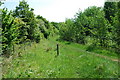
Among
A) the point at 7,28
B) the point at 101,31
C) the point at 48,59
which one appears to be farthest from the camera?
the point at 101,31

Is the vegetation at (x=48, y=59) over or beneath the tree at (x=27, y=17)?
beneath

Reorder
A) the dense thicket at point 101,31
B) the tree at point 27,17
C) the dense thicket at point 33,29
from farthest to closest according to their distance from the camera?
the tree at point 27,17 < the dense thicket at point 101,31 < the dense thicket at point 33,29

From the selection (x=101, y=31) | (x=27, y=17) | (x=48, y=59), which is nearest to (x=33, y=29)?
(x=27, y=17)

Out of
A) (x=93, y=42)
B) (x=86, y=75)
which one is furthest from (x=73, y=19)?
(x=86, y=75)

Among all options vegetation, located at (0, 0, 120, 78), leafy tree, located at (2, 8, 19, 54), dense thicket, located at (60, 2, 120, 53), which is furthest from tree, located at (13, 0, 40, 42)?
dense thicket, located at (60, 2, 120, 53)

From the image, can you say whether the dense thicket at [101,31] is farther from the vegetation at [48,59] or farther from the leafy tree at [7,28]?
the leafy tree at [7,28]

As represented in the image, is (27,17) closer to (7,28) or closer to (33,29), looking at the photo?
(33,29)

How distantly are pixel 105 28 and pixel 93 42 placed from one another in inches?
157

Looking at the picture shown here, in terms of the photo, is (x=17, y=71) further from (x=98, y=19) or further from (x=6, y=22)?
(x=98, y=19)

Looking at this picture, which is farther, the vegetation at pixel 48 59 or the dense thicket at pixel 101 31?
the dense thicket at pixel 101 31

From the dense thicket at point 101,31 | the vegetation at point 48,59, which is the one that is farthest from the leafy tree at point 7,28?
the dense thicket at point 101,31

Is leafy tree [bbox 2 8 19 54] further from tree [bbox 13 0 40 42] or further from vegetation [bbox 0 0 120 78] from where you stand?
tree [bbox 13 0 40 42]

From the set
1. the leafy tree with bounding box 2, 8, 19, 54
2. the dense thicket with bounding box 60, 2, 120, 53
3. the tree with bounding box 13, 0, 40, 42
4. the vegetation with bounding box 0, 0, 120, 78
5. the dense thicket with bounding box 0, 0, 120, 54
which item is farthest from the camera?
the tree with bounding box 13, 0, 40, 42

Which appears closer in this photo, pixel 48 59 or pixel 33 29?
pixel 48 59
